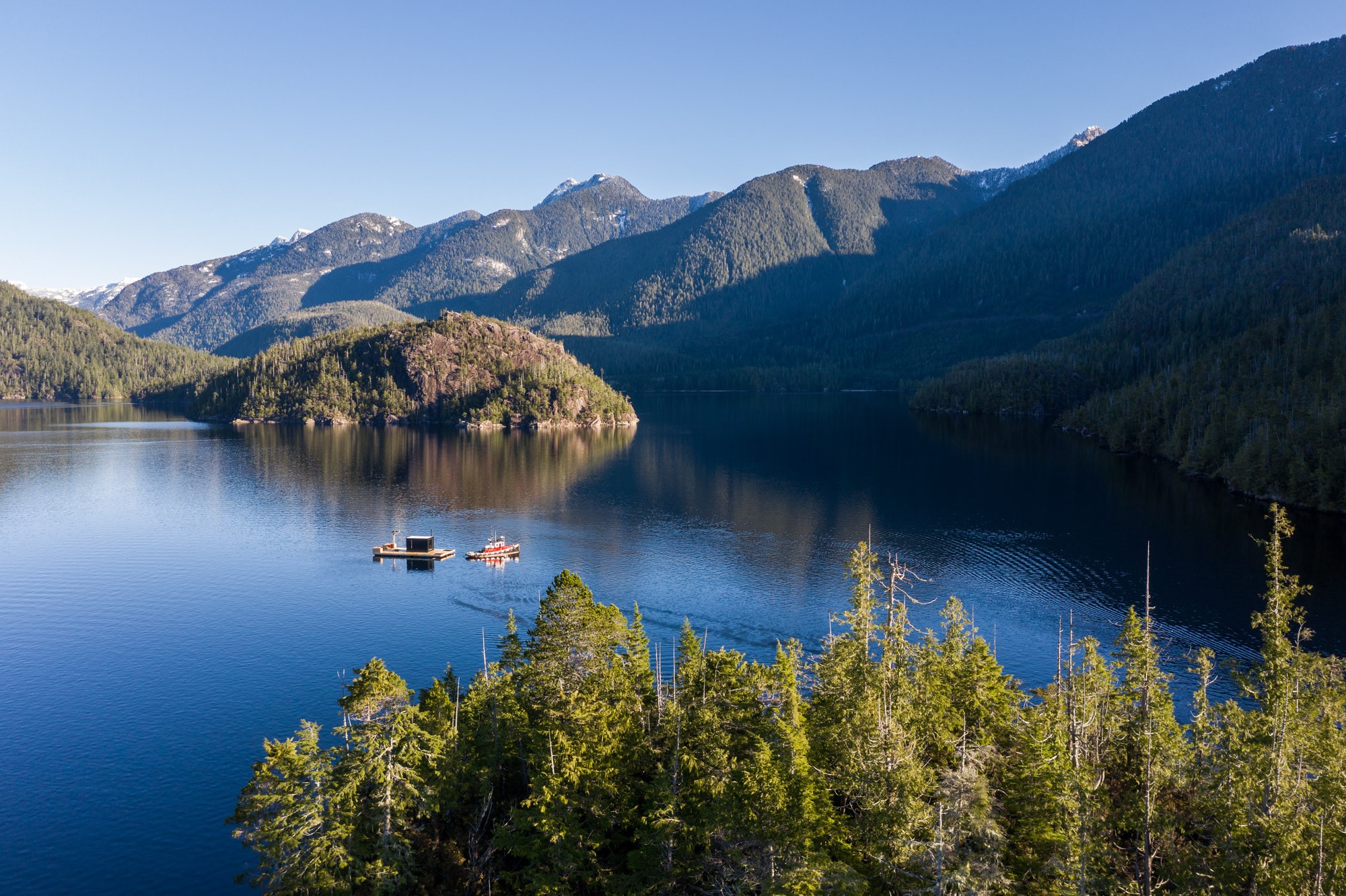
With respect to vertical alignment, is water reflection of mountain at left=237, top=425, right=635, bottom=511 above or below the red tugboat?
above

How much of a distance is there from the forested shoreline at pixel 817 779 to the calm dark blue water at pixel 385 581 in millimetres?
11707

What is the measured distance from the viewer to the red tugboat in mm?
102062

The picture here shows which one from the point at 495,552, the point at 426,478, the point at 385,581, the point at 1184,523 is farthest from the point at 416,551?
the point at 1184,523

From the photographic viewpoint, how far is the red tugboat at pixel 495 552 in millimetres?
102062

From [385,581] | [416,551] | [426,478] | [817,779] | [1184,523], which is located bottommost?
[385,581]

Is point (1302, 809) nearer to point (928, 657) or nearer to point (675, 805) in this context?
point (928, 657)

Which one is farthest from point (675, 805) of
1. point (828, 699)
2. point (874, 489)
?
point (874, 489)

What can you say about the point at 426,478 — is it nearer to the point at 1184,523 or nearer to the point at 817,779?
the point at 1184,523

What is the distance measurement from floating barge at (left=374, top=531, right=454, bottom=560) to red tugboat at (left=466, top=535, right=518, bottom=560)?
358 cm

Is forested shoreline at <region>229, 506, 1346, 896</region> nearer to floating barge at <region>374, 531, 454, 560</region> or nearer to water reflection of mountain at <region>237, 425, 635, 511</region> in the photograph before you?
floating barge at <region>374, 531, 454, 560</region>

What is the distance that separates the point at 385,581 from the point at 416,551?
10300mm

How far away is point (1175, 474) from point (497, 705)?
501 feet

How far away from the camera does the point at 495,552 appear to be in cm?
10225

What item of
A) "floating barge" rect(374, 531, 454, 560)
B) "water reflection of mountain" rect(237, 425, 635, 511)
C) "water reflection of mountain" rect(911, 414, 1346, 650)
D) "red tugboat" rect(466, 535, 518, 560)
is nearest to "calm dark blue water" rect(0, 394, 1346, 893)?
"water reflection of mountain" rect(911, 414, 1346, 650)
